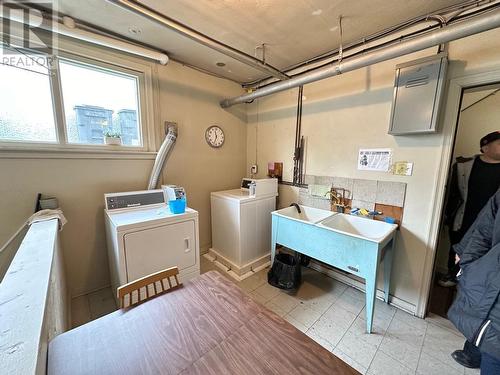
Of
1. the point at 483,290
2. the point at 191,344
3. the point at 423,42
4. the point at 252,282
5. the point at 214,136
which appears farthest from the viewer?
the point at 214,136

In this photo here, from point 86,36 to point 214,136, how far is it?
1.69 m

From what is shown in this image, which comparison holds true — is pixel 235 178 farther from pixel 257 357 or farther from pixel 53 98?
pixel 257 357

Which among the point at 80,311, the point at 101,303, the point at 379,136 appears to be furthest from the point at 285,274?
the point at 80,311

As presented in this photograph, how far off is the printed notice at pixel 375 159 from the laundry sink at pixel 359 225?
564 mm

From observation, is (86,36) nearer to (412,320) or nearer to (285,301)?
(285,301)

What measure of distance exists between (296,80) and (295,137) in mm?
804

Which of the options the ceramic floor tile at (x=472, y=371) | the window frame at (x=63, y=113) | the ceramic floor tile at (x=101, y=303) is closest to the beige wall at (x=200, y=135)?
the window frame at (x=63, y=113)

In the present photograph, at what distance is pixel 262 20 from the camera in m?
1.80

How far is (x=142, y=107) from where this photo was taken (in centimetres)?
245

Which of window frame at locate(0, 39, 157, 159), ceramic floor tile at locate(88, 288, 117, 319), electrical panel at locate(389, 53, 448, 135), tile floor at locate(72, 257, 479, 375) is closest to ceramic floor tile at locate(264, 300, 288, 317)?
tile floor at locate(72, 257, 479, 375)

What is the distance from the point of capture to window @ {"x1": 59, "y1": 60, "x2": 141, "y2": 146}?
2.05m

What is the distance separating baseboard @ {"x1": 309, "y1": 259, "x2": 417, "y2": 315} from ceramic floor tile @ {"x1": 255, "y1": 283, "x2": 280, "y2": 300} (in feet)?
2.43

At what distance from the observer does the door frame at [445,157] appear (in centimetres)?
163

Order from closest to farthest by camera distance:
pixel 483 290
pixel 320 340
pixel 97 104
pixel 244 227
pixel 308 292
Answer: pixel 483 290 < pixel 320 340 < pixel 97 104 < pixel 308 292 < pixel 244 227
